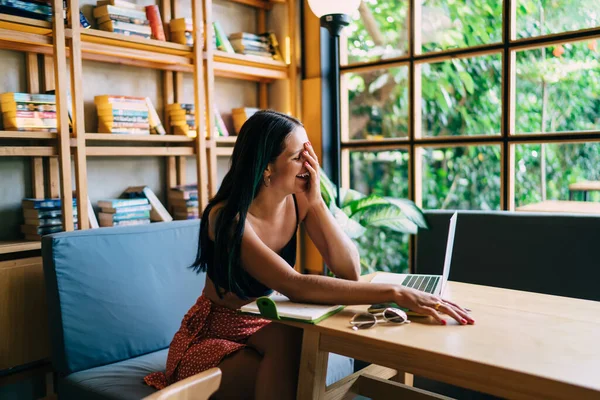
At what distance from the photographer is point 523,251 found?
226cm

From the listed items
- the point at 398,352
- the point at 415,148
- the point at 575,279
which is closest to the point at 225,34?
the point at 415,148

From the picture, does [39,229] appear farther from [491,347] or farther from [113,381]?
[491,347]

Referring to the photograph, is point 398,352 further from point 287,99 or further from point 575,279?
point 287,99

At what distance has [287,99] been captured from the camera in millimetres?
3775

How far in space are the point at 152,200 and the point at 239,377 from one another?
167 cm

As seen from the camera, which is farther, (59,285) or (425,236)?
(425,236)

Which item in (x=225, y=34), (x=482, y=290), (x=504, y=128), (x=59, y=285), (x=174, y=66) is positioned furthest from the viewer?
(x=225, y=34)

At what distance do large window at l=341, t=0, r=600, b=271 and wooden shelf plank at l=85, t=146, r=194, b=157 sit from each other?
108 centimetres

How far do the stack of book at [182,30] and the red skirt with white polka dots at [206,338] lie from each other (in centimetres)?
177

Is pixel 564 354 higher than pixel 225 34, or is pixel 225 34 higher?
pixel 225 34

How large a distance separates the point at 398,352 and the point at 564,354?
0.32 metres

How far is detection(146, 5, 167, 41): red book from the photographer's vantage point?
2973mm

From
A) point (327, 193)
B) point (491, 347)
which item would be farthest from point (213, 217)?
point (327, 193)

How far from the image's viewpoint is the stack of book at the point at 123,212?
9.19ft
